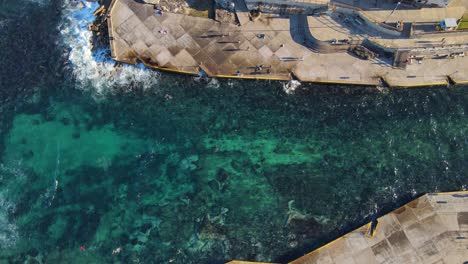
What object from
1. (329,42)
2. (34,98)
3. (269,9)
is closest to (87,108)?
(34,98)

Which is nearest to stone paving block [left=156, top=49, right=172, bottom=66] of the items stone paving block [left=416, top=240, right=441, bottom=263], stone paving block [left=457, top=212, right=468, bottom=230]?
stone paving block [left=416, top=240, right=441, bottom=263]

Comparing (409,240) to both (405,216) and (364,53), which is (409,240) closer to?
(405,216)

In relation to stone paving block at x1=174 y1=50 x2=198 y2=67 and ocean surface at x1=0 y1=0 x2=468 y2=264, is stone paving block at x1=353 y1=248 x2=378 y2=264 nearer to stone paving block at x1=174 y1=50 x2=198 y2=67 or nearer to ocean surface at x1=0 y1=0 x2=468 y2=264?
ocean surface at x1=0 y1=0 x2=468 y2=264

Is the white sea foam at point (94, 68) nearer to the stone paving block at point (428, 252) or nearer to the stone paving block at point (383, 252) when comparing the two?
the stone paving block at point (383, 252)

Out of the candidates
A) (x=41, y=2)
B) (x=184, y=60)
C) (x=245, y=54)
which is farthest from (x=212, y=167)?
(x=41, y=2)

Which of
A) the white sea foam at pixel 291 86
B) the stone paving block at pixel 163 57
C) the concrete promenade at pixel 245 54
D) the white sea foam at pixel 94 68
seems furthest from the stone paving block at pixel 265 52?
the white sea foam at pixel 94 68

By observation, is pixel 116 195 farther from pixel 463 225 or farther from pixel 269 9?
pixel 463 225
